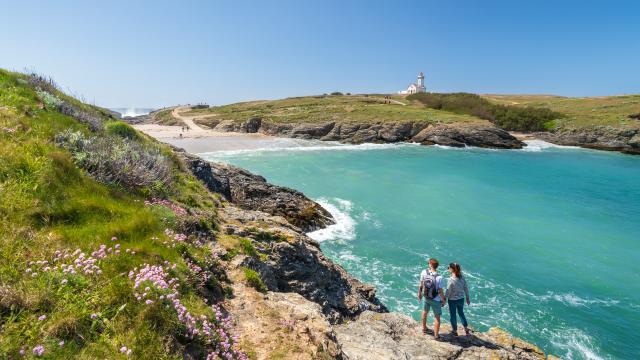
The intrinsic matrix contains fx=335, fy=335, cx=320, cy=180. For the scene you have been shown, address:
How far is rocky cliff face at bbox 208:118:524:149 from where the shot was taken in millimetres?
74375

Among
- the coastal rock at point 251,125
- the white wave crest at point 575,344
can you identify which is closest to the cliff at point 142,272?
the white wave crest at point 575,344

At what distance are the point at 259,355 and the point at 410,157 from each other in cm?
5538

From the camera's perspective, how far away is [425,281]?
9852mm

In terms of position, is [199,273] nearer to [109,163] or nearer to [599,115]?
[109,163]

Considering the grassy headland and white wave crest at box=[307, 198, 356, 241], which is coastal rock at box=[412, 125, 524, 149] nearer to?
the grassy headland

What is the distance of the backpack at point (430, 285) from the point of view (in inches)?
386

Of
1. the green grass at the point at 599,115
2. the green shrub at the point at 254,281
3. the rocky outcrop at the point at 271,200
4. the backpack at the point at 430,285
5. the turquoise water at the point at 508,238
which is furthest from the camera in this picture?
the green grass at the point at 599,115

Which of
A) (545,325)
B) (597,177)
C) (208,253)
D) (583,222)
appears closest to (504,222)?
(583,222)

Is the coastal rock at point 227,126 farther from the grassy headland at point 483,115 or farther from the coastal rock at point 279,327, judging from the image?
the coastal rock at point 279,327

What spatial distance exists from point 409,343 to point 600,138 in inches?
3491

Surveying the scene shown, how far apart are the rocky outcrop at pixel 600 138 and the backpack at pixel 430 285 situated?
265 feet

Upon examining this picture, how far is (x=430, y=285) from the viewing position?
984cm

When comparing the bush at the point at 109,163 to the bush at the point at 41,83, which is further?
the bush at the point at 41,83

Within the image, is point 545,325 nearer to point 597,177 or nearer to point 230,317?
point 230,317
